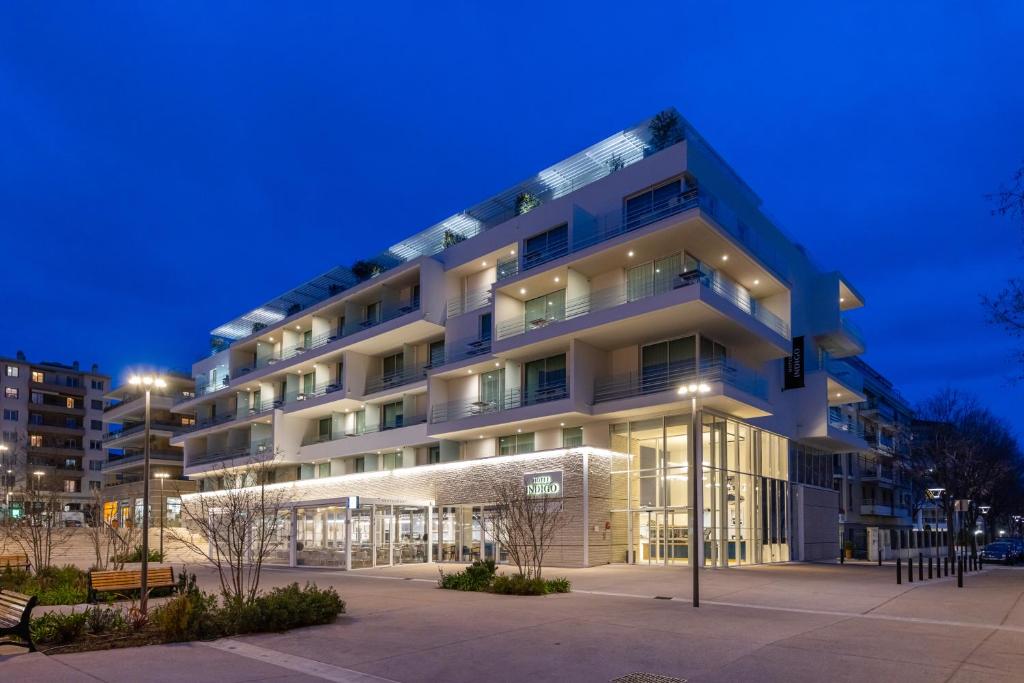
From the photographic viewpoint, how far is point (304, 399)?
1971 inches

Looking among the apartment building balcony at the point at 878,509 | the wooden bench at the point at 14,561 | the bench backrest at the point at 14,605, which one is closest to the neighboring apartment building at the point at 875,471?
the apartment building balcony at the point at 878,509

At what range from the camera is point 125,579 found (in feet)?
60.8

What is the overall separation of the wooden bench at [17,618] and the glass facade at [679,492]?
77.9 ft

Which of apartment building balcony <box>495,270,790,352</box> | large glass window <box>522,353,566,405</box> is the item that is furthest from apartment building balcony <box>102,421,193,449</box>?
apartment building balcony <box>495,270,790,352</box>

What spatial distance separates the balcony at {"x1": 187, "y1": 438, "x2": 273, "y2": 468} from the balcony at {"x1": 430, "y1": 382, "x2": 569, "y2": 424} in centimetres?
1406

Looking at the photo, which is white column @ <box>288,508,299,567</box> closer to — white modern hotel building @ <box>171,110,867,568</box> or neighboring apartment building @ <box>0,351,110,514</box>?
white modern hotel building @ <box>171,110,867,568</box>

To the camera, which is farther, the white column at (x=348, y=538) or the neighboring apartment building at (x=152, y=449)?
the neighboring apartment building at (x=152, y=449)

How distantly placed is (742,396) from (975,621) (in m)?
16.2

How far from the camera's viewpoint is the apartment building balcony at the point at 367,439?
1662 inches

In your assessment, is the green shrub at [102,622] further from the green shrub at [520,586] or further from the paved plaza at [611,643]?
the green shrub at [520,586]

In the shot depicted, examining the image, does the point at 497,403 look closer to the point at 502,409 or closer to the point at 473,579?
the point at 502,409

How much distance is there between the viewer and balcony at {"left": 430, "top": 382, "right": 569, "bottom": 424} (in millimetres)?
34031

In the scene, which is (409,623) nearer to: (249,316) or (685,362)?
(685,362)

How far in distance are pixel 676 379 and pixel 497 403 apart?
9.74 meters
